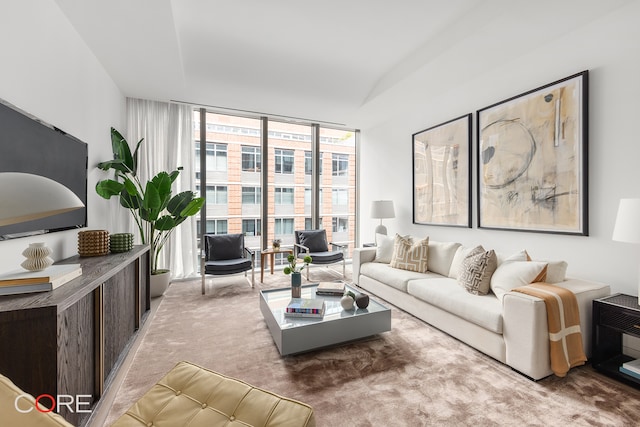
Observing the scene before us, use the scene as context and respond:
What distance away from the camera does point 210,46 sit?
318 cm

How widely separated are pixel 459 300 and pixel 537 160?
161 centimetres

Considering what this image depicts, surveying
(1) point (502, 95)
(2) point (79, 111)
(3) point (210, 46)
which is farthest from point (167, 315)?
(1) point (502, 95)

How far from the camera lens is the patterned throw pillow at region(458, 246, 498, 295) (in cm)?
262

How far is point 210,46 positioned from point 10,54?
186cm

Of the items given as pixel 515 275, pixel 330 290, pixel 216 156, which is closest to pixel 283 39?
pixel 216 156

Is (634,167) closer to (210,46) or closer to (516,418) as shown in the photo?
(516,418)

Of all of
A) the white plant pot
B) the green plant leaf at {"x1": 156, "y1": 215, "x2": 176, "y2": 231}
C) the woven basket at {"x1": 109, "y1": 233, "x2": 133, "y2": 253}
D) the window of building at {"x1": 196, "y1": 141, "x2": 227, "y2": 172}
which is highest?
the window of building at {"x1": 196, "y1": 141, "x2": 227, "y2": 172}

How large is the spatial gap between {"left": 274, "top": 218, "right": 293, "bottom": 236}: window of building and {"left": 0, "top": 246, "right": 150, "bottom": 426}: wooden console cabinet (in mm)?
3068

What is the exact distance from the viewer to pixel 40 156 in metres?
1.89

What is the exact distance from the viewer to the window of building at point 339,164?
5844mm

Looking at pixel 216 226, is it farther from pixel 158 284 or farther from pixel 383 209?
pixel 383 209

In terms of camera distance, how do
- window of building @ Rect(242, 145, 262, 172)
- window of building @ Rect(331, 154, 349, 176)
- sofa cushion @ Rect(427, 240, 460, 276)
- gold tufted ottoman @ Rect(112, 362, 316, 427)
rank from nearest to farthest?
gold tufted ottoman @ Rect(112, 362, 316, 427) → sofa cushion @ Rect(427, 240, 460, 276) → window of building @ Rect(242, 145, 262, 172) → window of building @ Rect(331, 154, 349, 176)

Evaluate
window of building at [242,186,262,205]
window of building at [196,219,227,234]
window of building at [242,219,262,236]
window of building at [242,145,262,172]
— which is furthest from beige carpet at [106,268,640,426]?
window of building at [242,145,262,172]

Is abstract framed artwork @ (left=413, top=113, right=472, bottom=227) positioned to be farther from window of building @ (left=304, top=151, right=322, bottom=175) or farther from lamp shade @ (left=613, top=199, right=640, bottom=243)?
window of building @ (left=304, top=151, right=322, bottom=175)
